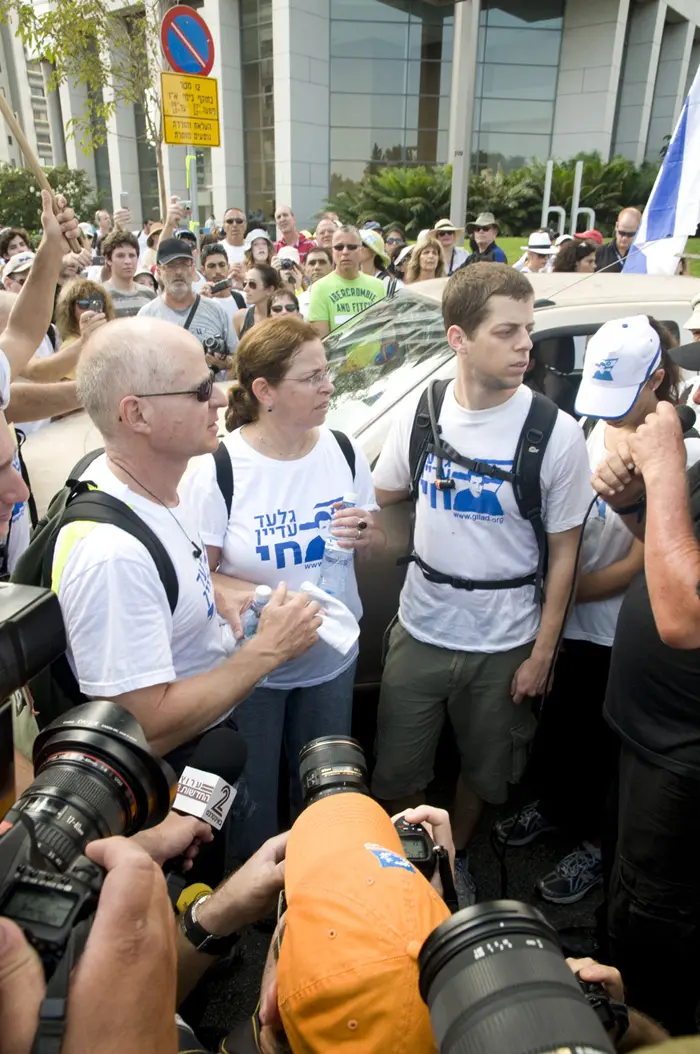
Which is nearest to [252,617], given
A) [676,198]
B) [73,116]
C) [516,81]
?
[676,198]

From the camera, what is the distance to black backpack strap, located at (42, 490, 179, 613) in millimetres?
1648

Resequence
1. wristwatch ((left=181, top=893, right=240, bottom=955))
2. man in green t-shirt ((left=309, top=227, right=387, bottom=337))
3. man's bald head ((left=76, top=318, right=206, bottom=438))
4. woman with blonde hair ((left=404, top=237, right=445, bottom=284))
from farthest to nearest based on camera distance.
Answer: woman with blonde hair ((left=404, top=237, right=445, bottom=284)) < man in green t-shirt ((left=309, top=227, right=387, bottom=337)) < man's bald head ((left=76, top=318, right=206, bottom=438)) < wristwatch ((left=181, top=893, right=240, bottom=955))

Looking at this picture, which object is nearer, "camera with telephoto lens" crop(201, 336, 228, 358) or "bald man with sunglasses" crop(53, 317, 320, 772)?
"bald man with sunglasses" crop(53, 317, 320, 772)

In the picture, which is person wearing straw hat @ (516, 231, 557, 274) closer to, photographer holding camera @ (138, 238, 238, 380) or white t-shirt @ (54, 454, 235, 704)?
photographer holding camera @ (138, 238, 238, 380)

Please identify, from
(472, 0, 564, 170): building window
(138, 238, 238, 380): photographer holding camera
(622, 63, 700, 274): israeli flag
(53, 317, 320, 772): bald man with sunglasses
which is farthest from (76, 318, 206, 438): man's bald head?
(472, 0, 564, 170): building window

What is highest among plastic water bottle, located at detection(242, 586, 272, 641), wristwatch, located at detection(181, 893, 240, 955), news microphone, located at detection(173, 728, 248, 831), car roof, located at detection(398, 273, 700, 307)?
car roof, located at detection(398, 273, 700, 307)

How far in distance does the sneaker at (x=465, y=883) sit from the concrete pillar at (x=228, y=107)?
72.5ft

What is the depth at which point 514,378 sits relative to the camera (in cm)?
239

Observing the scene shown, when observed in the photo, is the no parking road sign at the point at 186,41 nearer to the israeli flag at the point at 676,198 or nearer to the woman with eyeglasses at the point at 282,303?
the woman with eyeglasses at the point at 282,303

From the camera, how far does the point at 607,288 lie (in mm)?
3436

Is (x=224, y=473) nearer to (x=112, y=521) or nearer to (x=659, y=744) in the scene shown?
(x=112, y=521)

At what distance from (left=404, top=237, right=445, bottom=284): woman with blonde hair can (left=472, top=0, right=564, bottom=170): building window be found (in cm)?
1855

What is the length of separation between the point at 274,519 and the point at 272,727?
72 cm

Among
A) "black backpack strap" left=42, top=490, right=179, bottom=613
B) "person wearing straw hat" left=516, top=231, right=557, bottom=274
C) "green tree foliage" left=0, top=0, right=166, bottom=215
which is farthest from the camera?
"person wearing straw hat" left=516, top=231, right=557, bottom=274
